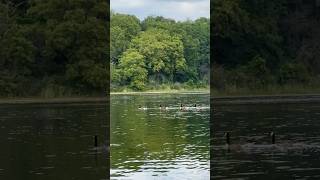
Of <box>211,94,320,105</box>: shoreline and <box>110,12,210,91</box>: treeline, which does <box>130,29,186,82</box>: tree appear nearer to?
<box>110,12,210,91</box>: treeline

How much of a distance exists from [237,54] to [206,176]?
53964mm

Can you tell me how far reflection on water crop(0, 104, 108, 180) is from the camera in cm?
1667

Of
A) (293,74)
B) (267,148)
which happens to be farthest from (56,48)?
(267,148)

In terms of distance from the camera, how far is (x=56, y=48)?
205 feet

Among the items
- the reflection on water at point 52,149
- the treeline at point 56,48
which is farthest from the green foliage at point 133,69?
the reflection on water at point 52,149

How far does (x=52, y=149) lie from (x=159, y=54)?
7303 centimetres

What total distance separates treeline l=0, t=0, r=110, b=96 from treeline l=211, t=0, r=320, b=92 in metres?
11.5

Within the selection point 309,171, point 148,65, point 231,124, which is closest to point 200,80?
point 148,65

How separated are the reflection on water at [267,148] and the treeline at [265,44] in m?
30.0

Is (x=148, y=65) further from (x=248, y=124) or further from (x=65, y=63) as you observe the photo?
(x=248, y=124)

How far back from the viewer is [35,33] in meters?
61.9

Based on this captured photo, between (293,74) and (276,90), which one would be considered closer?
(276,90)

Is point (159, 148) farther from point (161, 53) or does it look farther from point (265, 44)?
point (161, 53)

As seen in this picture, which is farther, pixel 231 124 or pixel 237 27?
pixel 237 27
